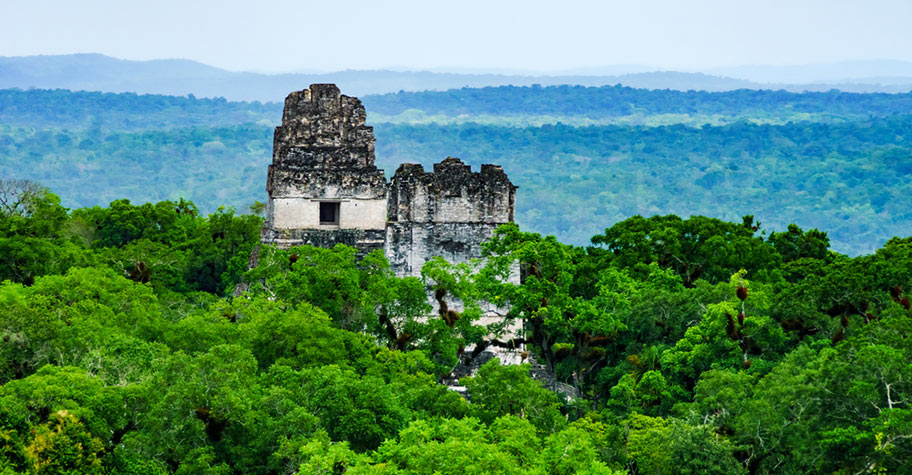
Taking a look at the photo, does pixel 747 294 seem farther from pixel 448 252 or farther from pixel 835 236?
pixel 835 236

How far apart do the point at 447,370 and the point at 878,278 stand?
1043 centimetres


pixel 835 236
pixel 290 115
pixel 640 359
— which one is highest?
pixel 290 115

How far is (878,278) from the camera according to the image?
33.8 m

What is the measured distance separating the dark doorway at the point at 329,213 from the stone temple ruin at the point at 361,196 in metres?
0.02

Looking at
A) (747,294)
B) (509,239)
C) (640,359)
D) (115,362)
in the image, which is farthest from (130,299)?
(747,294)

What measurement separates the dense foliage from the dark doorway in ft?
7.25

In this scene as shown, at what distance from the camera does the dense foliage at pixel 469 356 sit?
23375 millimetres

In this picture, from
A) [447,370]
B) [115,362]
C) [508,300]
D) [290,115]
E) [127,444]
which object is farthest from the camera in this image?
[290,115]

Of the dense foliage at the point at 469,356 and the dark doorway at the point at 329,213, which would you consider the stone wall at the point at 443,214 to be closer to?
the dense foliage at the point at 469,356

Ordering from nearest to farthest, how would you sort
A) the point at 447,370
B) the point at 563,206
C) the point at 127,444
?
1. the point at 127,444
2. the point at 447,370
3. the point at 563,206

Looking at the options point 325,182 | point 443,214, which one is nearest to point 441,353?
point 443,214

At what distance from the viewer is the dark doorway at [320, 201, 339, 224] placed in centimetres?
3550

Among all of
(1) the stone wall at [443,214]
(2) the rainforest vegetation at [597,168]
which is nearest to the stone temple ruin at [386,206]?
(1) the stone wall at [443,214]

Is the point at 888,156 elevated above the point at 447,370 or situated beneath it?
situated beneath
